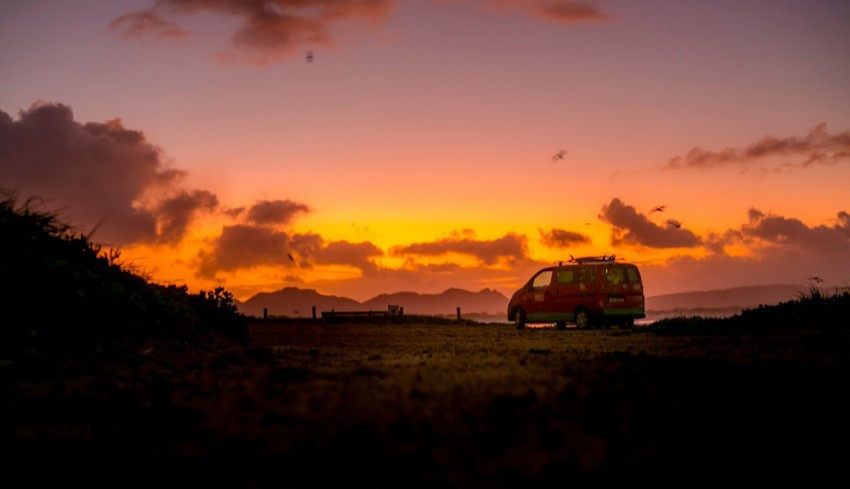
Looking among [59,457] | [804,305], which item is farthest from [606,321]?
[59,457]

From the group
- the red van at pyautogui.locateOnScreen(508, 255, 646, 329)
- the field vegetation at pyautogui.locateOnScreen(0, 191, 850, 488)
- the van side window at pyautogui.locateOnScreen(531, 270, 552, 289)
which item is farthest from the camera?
the van side window at pyautogui.locateOnScreen(531, 270, 552, 289)

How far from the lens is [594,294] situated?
84.3 ft

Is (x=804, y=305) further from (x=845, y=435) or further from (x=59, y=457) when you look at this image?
(x=59, y=457)

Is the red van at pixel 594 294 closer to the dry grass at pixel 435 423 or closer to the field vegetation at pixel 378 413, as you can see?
the field vegetation at pixel 378 413

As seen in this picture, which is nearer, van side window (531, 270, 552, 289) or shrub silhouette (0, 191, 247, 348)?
shrub silhouette (0, 191, 247, 348)

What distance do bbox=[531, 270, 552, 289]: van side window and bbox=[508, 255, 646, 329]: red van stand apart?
0.06m

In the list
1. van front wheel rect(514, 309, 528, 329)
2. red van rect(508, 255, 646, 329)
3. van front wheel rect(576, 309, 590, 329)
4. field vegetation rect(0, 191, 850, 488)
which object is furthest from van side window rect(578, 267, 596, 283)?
field vegetation rect(0, 191, 850, 488)

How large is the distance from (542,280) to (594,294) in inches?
108

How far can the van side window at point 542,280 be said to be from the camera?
2757 centimetres

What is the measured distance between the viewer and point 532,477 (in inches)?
176

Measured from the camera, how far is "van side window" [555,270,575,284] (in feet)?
87.5

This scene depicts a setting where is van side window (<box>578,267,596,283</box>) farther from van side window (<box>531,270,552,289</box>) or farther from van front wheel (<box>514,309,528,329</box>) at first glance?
van front wheel (<box>514,309,528,329</box>)

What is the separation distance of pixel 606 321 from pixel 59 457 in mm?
22652

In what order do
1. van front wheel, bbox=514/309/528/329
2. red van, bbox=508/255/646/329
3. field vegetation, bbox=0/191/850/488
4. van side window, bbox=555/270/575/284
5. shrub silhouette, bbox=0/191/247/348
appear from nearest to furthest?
field vegetation, bbox=0/191/850/488, shrub silhouette, bbox=0/191/247/348, red van, bbox=508/255/646/329, van side window, bbox=555/270/575/284, van front wheel, bbox=514/309/528/329
